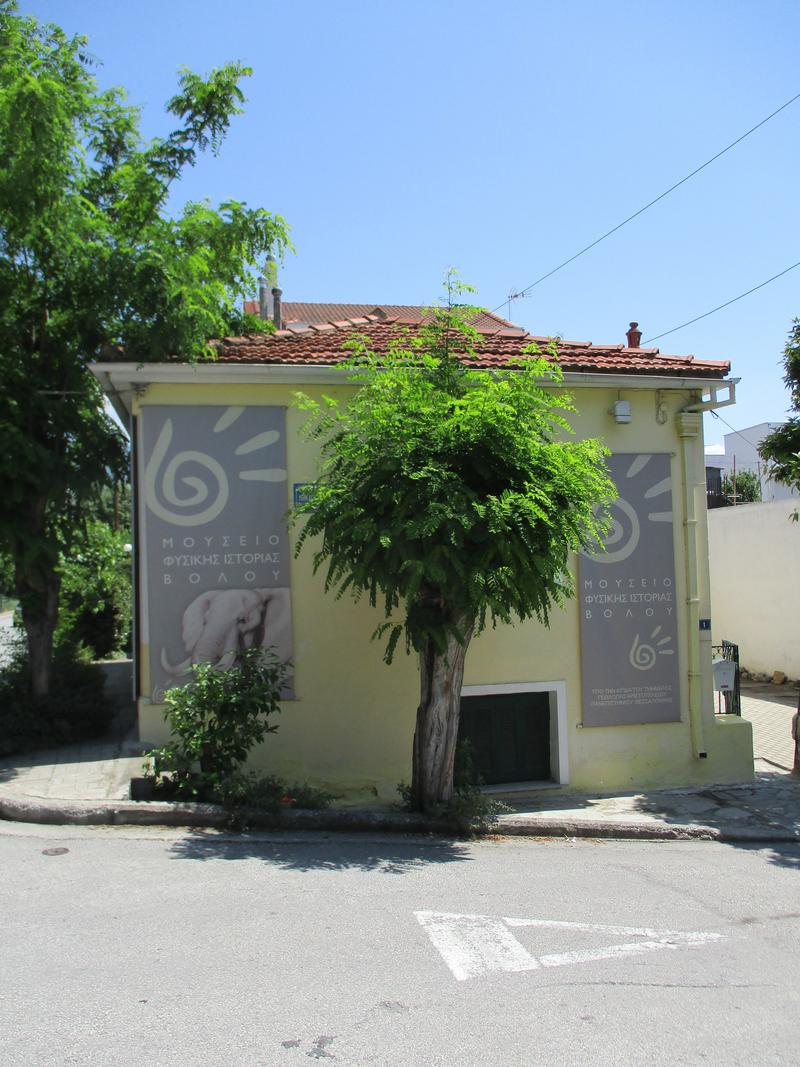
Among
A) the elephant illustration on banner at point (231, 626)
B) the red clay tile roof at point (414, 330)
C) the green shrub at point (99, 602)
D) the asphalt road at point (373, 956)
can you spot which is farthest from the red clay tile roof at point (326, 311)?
the asphalt road at point (373, 956)

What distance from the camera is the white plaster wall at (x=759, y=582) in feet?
59.3

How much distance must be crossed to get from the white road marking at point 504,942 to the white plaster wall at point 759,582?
46.2 ft

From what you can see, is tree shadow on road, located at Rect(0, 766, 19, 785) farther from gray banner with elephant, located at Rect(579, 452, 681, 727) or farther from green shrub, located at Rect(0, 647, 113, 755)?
gray banner with elephant, located at Rect(579, 452, 681, 727)

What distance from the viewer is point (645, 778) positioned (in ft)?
34.4

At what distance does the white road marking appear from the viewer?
15.7 ft

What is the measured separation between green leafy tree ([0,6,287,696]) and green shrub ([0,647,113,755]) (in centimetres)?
29

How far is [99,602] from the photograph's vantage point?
1827cm

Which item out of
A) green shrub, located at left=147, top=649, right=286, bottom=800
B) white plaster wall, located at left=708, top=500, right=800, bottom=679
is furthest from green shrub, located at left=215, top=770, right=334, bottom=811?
white plaster wall, located at left=708, top=500, right=800, bottom=679

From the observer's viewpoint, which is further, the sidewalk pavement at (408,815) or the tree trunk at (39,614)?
the tree trunk at (39,614)

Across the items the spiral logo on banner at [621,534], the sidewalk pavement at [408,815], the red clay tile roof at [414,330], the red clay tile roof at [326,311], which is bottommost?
the sidewalk pavement at [408,815]

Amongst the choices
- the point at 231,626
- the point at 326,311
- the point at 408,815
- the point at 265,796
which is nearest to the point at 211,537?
the point at 231,626

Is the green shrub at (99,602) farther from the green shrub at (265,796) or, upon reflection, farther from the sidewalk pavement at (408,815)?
the green shrub at (265,796)

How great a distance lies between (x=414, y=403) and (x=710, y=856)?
193 inches

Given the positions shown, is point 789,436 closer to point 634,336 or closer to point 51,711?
point 634,336
